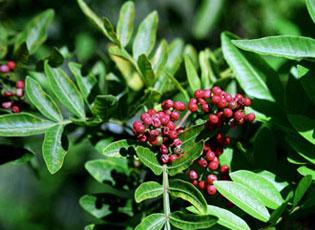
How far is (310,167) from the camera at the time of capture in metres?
0.99

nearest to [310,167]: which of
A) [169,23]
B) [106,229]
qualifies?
[106,229]

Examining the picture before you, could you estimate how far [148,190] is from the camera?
97 centimetres

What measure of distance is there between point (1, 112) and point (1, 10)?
1.30ft

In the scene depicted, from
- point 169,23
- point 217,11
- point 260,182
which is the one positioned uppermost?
point 260,182

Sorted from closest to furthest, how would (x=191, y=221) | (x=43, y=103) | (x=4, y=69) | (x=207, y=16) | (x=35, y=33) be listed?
(x=191, y=221) < (x=43, y=103) < (x=4, y=69) < (x=35, y=33) < (x=207, y=16)

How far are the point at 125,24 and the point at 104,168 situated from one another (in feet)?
1.09

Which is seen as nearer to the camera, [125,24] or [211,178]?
[211,178]

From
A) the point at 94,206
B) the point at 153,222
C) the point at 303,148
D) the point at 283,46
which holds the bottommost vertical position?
the point at 94,206

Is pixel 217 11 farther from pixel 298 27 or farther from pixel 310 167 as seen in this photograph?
pixel 310 167

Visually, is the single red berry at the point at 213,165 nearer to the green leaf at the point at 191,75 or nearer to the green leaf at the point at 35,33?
the green leaf at the point at 191,75

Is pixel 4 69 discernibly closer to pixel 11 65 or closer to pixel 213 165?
pixel 11 65

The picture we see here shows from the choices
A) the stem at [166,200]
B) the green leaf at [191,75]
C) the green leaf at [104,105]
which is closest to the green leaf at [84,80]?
the green leaf at [104,105]

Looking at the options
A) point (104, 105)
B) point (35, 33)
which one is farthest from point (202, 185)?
point (35, 33)

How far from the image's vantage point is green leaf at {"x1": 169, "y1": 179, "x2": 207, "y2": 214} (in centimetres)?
91
